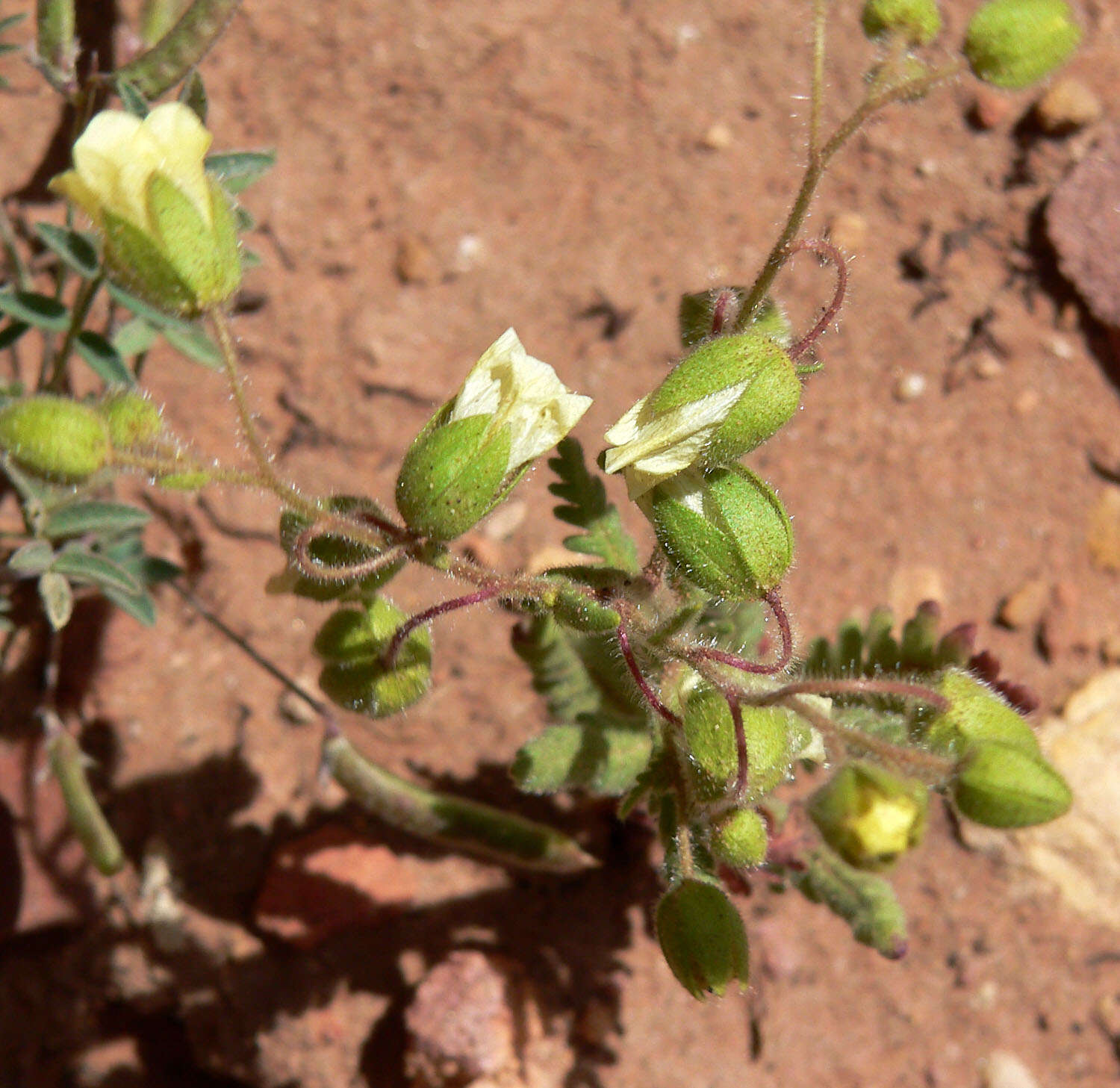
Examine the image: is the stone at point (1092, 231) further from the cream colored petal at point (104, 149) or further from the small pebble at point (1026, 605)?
the cream colored petal at point (104, 149)

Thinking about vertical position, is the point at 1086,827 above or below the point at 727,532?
below

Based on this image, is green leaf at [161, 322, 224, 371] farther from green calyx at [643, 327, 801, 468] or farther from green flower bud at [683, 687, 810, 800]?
green flower bud at [683, 687, 810, 800]

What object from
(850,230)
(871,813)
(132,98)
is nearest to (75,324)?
(132,98)

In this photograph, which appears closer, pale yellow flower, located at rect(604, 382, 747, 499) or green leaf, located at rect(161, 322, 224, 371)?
pale yellow flower, located at rect(604, 382, 747, 499)

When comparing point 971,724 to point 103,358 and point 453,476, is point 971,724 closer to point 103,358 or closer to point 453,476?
point 453,476

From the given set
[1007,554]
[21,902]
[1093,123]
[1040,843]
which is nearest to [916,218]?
[1093,123]

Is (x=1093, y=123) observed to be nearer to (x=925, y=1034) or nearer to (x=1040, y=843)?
(x=1040, y=843)

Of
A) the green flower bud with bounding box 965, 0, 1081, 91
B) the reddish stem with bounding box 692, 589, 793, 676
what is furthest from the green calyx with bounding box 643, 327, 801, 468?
the green flower bud with bounding box 965, 0, 1081, 91
